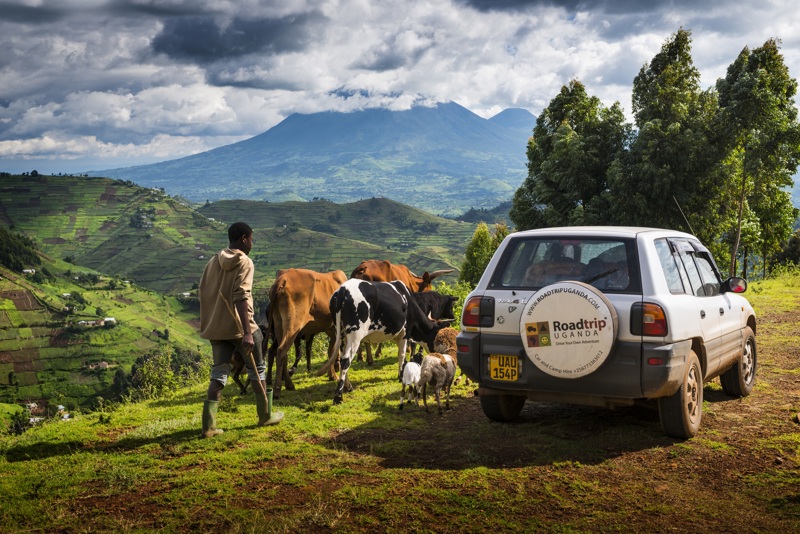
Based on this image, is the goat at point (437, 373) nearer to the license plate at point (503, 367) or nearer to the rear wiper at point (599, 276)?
the license plate at point (503, 367)

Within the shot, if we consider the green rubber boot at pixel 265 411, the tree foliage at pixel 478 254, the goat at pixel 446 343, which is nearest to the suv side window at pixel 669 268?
the goat at pixel 446 343

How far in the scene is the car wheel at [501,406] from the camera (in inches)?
308

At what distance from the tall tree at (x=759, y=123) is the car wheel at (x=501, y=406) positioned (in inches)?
1035

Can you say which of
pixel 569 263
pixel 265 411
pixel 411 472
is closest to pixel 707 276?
pixel 569 263

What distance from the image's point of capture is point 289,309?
11070mm

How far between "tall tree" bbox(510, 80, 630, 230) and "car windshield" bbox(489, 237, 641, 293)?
2611 cm

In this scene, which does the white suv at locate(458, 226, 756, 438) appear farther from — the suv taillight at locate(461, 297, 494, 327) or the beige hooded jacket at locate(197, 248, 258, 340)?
the beige hooded jacket at locate(197, 248, 258, 340)

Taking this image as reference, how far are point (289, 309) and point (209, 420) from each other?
147 inches

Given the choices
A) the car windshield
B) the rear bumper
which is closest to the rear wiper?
the car windshield

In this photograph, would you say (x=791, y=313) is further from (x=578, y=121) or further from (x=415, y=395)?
(x=578, y=121)

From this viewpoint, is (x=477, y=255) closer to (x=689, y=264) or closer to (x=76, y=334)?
(x=689, y=264)

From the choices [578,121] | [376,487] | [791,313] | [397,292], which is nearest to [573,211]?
[578,121]

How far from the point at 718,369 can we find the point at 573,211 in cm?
2564

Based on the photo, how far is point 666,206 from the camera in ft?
105
